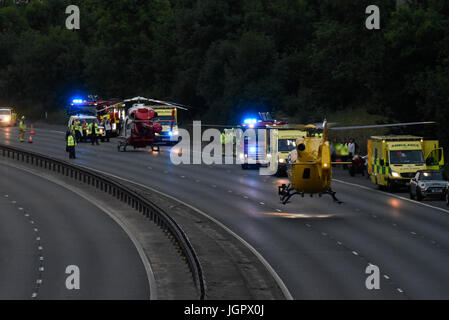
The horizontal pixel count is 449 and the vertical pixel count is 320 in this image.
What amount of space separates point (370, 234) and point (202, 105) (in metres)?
80.5

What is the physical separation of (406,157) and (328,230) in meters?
14.7

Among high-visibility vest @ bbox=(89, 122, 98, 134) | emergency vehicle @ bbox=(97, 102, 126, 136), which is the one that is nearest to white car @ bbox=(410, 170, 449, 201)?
high-visibility vest @ bbox=(89, 122, 98, 134)

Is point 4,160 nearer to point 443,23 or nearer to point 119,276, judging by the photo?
point 443,23

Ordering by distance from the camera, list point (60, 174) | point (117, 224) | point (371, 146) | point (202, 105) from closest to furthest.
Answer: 1. point (117, 224)
2. point (371, 146)
3. point (60, 174)
4. point (202, 105)

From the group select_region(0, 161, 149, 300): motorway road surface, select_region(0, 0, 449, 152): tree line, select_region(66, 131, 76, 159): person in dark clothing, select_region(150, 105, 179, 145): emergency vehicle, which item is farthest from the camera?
select_region(150, 105, 179, 145): emergency vehicle

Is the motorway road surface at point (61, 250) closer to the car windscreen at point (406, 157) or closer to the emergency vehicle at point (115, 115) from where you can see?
the car windscreen at point (406, 157)

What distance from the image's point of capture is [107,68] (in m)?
130

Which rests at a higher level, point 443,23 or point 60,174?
point 443,23

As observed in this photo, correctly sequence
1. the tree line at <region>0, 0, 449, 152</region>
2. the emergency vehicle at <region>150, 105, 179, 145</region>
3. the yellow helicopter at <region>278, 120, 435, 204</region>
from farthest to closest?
the emergency vehicle at <region>150, 105, 179, 145</region>, the tree line at <region>0, 0, 449, 152</region>, the yellow helicopter at <region>278, 120, 435, 204</region>

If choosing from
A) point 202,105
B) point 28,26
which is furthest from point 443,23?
point 28,26

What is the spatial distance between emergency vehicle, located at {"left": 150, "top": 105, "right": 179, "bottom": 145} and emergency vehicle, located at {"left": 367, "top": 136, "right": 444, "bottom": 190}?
89.2ft

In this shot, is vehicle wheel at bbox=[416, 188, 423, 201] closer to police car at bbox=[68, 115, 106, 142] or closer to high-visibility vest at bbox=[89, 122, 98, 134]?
high-visibility vest at bbox=[89, 122, 98, 134]

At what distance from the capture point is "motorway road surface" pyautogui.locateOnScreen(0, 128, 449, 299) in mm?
27500

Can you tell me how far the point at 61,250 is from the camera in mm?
34031
